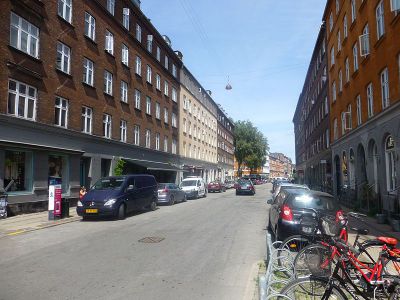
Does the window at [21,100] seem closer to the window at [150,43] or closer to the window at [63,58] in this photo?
the window at [63,58]

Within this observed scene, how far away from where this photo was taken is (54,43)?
19.5 m

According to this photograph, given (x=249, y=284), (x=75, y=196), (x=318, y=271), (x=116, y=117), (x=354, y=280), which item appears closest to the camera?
(x=354, y=280)

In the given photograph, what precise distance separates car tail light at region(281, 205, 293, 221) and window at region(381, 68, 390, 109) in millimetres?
10500

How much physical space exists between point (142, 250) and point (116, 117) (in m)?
18.8

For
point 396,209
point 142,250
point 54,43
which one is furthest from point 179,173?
point 142,250

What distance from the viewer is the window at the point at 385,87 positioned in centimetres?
1700

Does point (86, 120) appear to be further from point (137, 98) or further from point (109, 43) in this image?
point (137, 98)

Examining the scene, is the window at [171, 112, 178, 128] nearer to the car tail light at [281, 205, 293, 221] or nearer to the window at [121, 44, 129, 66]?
the window at [121, 44, 129, 66]

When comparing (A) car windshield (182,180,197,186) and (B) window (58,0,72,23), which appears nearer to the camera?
(B) window (58,0,72,23)

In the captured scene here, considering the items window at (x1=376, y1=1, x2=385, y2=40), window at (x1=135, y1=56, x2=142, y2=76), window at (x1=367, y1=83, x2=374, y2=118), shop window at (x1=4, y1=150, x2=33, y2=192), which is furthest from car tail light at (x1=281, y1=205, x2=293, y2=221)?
window at (x1=135, y1=56, x2=142, y2=76)

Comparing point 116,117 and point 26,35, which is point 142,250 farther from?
point 116,117

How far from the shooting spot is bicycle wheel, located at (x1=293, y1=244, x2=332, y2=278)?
212 inches

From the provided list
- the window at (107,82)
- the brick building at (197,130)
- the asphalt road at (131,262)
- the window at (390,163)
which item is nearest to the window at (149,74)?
the window at (107,82)

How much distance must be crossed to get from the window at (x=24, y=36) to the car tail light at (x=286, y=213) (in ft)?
46.0
